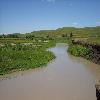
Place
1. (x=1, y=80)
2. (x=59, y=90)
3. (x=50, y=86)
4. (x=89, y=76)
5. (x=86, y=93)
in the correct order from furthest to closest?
(x=89, y=76) < (x=1, y=80) < (x=50, y=86) < (x=59, y=90) < (x=86, y=93)

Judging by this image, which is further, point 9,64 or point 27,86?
point 9,64

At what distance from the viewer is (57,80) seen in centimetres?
1446

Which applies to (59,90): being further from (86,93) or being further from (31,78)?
(31,78)

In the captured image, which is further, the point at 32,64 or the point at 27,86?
the point at 32,64

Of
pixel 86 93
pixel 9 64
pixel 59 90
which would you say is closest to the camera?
pixel 86 93

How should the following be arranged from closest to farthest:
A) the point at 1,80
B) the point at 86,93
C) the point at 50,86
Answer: the point at 86,93 → the point at 50,86 → the point at 1,80

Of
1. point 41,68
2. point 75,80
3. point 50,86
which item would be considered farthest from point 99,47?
point 50,86

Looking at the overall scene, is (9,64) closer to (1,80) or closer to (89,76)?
(1,80)

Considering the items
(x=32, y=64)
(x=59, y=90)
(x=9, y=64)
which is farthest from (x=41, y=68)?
(x=59, y=90)

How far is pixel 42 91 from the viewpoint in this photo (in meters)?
12.0

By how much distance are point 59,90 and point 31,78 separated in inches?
145

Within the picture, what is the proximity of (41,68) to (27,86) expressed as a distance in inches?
217

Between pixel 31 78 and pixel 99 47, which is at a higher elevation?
pixel 99 47

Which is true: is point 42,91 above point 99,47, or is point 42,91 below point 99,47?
below
